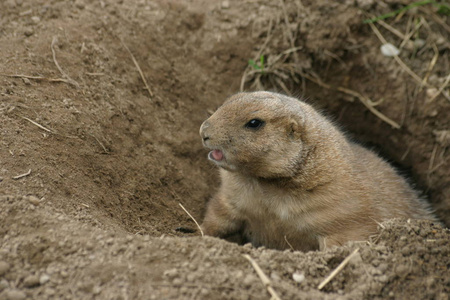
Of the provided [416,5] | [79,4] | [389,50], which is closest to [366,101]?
[389,50]

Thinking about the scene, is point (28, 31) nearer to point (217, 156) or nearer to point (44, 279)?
point (217, 156)

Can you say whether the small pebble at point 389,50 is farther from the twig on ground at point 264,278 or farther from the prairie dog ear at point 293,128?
the twig on ground at point 264,278

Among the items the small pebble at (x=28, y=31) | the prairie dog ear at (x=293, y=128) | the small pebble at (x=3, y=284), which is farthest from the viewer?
the small pebble at (x=28, y=31)

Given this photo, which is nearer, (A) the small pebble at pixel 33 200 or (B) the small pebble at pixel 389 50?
(A) the small pebble at pixel 33 200

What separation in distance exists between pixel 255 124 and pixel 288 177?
73 centimetres

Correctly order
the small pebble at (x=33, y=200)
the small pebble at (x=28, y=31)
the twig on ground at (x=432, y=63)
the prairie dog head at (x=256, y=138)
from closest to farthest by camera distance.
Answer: the small pebble at (x=33, y=200) → the prairie dog head at (x=256, y=138) → the small pebble at (x=28, y=31) → the twig on ground at (x=432, y=63)

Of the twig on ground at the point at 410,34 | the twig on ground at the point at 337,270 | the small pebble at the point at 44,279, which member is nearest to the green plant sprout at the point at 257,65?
the twig on ground at the point at 410,34

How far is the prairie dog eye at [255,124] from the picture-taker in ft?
17.8

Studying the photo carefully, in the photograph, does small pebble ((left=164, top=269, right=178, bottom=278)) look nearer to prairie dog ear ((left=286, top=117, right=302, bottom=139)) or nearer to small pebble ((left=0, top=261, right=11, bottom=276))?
small pebble ((left=0, top=261, right=11, bottom=276))

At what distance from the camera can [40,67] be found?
6.21 meters

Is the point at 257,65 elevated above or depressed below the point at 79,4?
below

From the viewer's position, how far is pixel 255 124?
5438 millimetres

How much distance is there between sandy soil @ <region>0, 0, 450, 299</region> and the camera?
13.6 feet

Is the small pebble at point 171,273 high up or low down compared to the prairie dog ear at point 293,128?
down
